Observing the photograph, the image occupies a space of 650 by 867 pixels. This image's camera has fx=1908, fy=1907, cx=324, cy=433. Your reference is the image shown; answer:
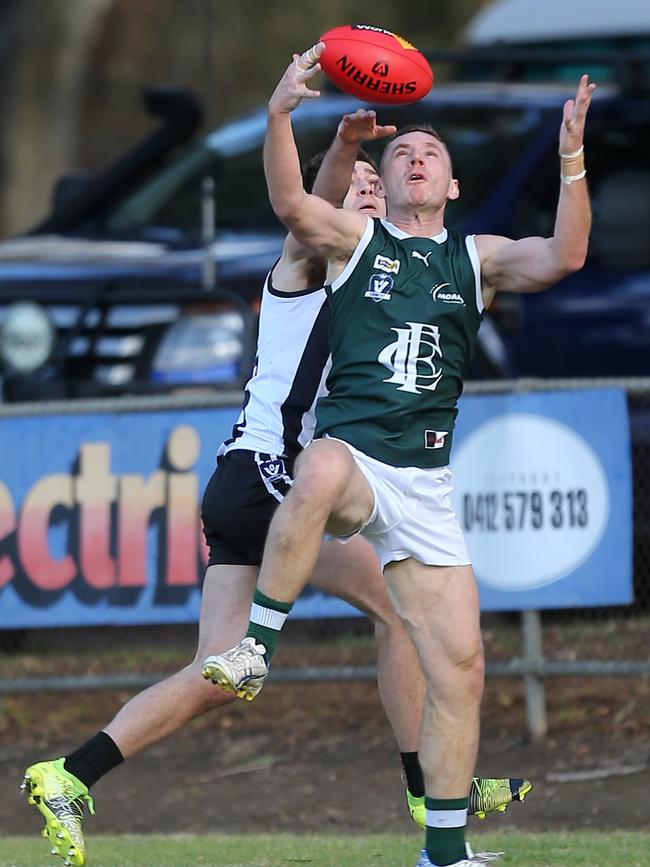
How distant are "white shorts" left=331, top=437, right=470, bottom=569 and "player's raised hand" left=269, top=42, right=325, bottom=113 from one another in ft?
3.17

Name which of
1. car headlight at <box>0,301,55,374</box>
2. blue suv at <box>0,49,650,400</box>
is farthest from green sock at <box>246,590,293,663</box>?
car headlight at <box>0,301,55,374</box>

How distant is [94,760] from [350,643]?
11.7 ft

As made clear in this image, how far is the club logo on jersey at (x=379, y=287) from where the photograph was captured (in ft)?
17.8

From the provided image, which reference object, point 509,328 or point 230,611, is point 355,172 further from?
point 509,328

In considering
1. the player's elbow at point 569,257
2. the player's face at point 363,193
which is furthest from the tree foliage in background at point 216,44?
the player's elbow at point 569,257

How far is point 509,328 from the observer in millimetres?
9805

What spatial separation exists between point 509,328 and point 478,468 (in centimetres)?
133

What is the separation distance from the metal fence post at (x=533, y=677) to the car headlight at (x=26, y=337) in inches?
106

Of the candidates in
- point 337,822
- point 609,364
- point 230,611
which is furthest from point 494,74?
point 230,611

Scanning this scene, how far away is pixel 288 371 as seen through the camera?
6.04m

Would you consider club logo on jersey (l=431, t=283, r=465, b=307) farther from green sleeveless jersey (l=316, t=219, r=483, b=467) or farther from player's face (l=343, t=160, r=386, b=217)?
player's face (l=343, t=160, r=386, b=217)

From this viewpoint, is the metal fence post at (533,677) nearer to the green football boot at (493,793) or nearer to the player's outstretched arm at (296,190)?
the green football boot at (493,793)

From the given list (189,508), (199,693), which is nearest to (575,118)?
(199,693)

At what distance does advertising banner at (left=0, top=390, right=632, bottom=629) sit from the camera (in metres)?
8.67
